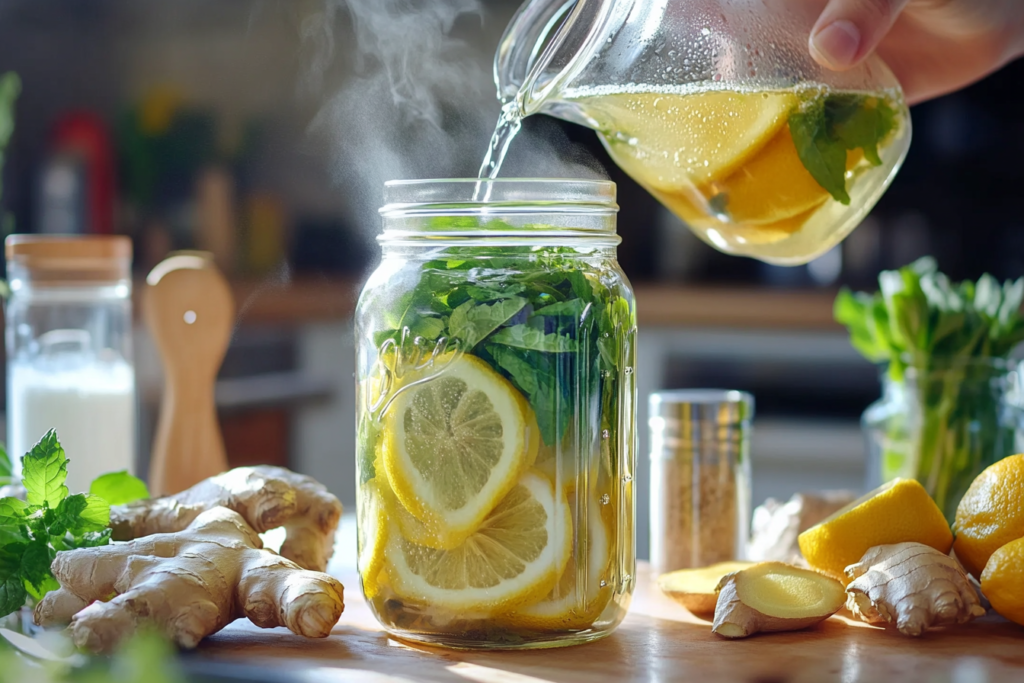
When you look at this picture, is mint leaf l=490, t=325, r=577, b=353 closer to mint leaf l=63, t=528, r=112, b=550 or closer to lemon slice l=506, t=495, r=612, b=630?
lemon slice l=506, t=495, r=612, b=630

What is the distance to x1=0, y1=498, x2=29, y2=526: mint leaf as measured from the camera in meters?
0.76

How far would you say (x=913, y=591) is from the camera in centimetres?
75

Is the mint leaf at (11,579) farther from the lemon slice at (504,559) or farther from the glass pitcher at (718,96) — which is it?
the glass pitcher at (718,96)

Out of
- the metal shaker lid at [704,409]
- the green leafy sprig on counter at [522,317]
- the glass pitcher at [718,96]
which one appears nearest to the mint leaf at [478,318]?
the green leafy sprig on counter at [522,317]

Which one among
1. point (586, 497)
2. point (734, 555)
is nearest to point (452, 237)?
point (586, 497)

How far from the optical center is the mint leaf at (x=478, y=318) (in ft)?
2.38

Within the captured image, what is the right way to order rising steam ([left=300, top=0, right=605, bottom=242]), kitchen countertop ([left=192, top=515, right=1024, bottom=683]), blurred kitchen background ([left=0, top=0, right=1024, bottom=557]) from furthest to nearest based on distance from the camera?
blurred kitchen background ([left=0, top=0, right=1024, bottom=557])
rising steam ([left=300, top=0, right=605, bottom=242])
kitchen countertop ([left=192, top=515, right=1024, bottom=683])

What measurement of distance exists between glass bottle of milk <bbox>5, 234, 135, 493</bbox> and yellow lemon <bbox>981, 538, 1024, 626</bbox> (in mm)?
798

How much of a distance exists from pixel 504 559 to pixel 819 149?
0.39 m

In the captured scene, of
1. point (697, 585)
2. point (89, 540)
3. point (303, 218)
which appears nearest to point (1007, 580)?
point (697, 585)

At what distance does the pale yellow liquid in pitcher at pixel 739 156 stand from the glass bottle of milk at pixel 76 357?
1.69ft

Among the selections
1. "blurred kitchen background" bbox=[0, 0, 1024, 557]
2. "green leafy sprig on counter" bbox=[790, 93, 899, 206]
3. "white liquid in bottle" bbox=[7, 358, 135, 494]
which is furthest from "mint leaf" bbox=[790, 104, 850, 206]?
"blurred kitchen background" bbox=[0, 0, 1024, 557]

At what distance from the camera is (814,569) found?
0.86 m

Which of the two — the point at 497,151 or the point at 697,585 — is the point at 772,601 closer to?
the point at 697,585
